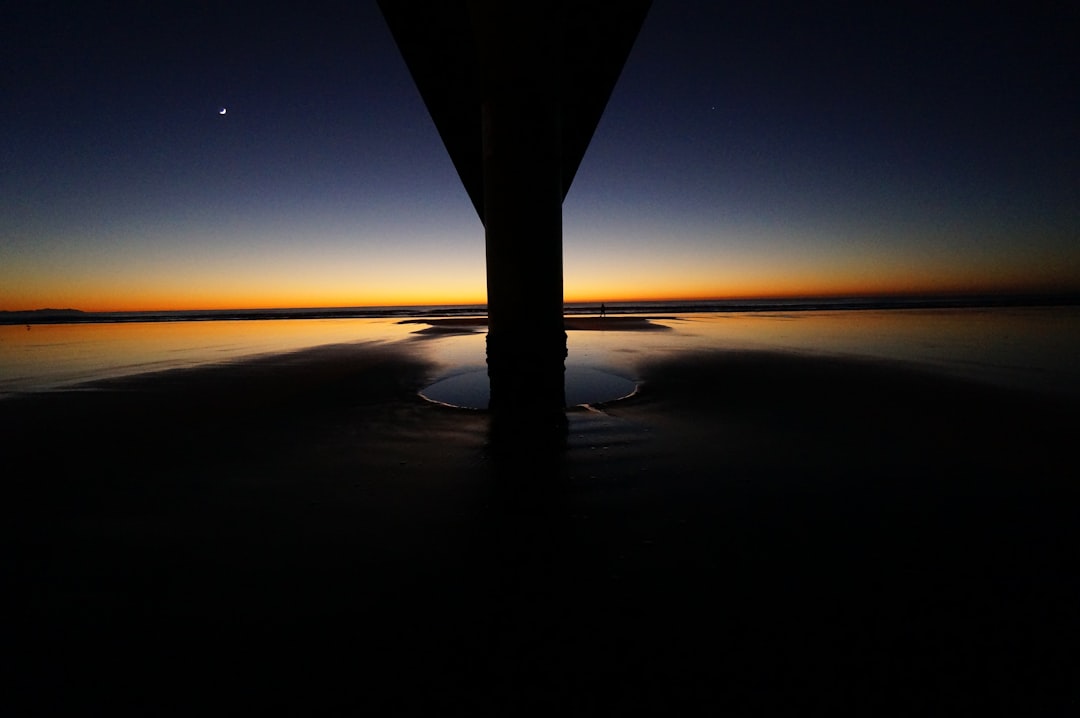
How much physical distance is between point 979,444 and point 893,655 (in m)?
5.51

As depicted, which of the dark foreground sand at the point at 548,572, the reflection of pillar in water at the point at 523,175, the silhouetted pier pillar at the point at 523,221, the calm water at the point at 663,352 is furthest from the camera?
the calm water at the point at 663,352

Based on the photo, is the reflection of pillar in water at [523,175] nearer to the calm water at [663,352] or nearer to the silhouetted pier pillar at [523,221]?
the silhouetted pier pillar at [523,221]

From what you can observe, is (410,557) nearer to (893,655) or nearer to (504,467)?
(504,467)

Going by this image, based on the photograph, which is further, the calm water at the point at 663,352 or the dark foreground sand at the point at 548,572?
the calm water at the point at 663,352

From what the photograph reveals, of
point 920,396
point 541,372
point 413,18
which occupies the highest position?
point 413,18

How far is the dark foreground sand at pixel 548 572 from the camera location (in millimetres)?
2348

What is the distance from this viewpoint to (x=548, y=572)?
330 cm

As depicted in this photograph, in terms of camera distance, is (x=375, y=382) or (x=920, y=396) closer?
(x=920, y=396)

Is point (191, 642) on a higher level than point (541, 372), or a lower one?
lower

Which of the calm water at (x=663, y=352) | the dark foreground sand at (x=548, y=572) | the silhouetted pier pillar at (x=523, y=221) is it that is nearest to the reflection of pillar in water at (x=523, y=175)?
the silhouetted pier pillar at (x=523, y=221)

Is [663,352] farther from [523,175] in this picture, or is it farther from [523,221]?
[523,175]

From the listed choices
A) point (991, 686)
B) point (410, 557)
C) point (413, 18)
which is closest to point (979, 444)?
point (991, 686)

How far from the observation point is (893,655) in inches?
99.3

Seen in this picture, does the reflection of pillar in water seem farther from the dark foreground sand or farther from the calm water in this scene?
the calm water
